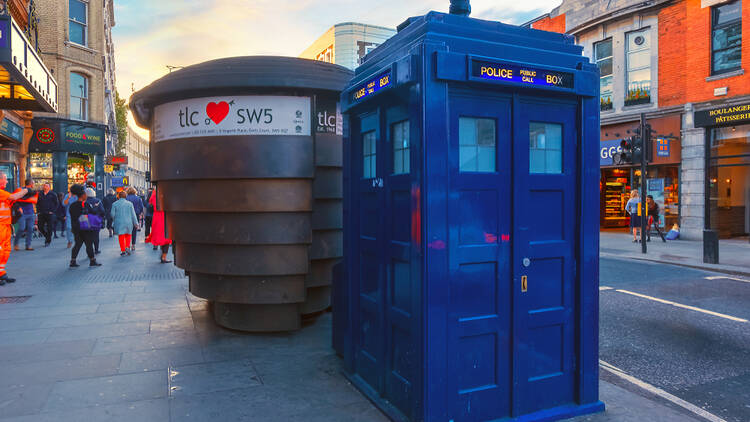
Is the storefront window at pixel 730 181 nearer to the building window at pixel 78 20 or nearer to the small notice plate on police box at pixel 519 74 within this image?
the small notice plate on police box at pixel 519 74

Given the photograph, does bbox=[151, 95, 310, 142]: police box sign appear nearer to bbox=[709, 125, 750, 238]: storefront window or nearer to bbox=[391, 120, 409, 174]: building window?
bbox=[391, 120, 409, 174]: building window

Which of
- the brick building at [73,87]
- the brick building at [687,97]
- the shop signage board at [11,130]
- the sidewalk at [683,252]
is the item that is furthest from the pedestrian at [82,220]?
the brick building at [687,97]

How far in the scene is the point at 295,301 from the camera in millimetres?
5082

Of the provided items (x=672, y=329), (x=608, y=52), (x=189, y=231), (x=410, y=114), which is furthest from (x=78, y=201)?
(x=608, y=52)

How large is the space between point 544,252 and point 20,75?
9.56m

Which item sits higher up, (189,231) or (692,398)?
(189,231)

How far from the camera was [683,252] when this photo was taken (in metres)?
13.4

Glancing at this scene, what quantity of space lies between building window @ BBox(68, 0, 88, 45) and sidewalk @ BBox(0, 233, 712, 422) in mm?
21244

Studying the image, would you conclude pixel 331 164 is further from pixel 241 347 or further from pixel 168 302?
pixel 168 302

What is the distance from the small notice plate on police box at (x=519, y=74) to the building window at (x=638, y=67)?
18074mm

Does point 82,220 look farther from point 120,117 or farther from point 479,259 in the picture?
point 120,117

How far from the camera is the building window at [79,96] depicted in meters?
23.9

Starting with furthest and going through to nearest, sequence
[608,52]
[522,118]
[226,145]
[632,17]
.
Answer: [608,52] → [632,17] → [226,145] → [522,118]

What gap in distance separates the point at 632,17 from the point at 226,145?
19.2 meters
